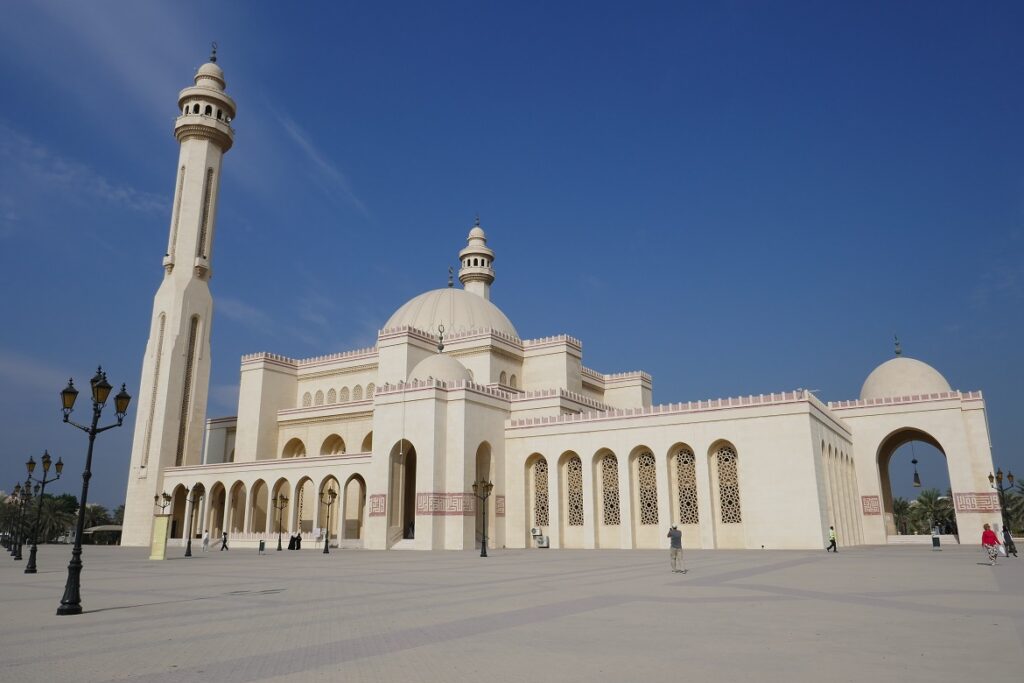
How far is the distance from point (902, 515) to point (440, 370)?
160 feet

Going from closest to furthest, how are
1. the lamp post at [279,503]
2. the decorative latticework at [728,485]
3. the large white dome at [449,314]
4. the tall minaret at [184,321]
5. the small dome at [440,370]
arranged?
the decorative latticework at [728,485] < the small dome at [440,370] < the lamp post at [279,503] < the tall minaret at [184,321] < the large white dome at [449,314]

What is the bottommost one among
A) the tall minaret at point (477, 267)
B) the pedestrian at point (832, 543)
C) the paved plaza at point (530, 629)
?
the paved plaza at point (530, 629)

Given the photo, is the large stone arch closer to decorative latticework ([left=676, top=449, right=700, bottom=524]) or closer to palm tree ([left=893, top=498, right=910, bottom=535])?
decorative latticework ([left=676, top=449, right=700, bottom=524])

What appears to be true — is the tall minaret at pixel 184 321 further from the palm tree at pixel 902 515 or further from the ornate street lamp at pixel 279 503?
the palm tree at pixel 902 515

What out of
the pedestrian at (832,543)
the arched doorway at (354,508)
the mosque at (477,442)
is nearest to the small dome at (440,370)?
the mosque at (477,442)

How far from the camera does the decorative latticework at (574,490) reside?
33656 mm

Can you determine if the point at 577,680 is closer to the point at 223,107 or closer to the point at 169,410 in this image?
the point at 169,410

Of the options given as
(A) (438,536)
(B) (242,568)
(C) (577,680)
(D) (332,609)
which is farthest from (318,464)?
(C) (577,680)

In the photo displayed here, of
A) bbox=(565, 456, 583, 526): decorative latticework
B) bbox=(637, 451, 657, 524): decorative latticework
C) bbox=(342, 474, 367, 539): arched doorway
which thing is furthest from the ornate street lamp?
bbox=(637, 451, 657, 524): decorative latticework

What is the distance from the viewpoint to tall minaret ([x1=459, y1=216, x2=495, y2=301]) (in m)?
51.5

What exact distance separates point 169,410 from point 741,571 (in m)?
34.4

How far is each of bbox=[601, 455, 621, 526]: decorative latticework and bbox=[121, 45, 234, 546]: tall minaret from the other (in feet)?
79.0

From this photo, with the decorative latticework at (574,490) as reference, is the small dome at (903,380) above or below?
above

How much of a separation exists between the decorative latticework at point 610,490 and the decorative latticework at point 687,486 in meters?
2.90
